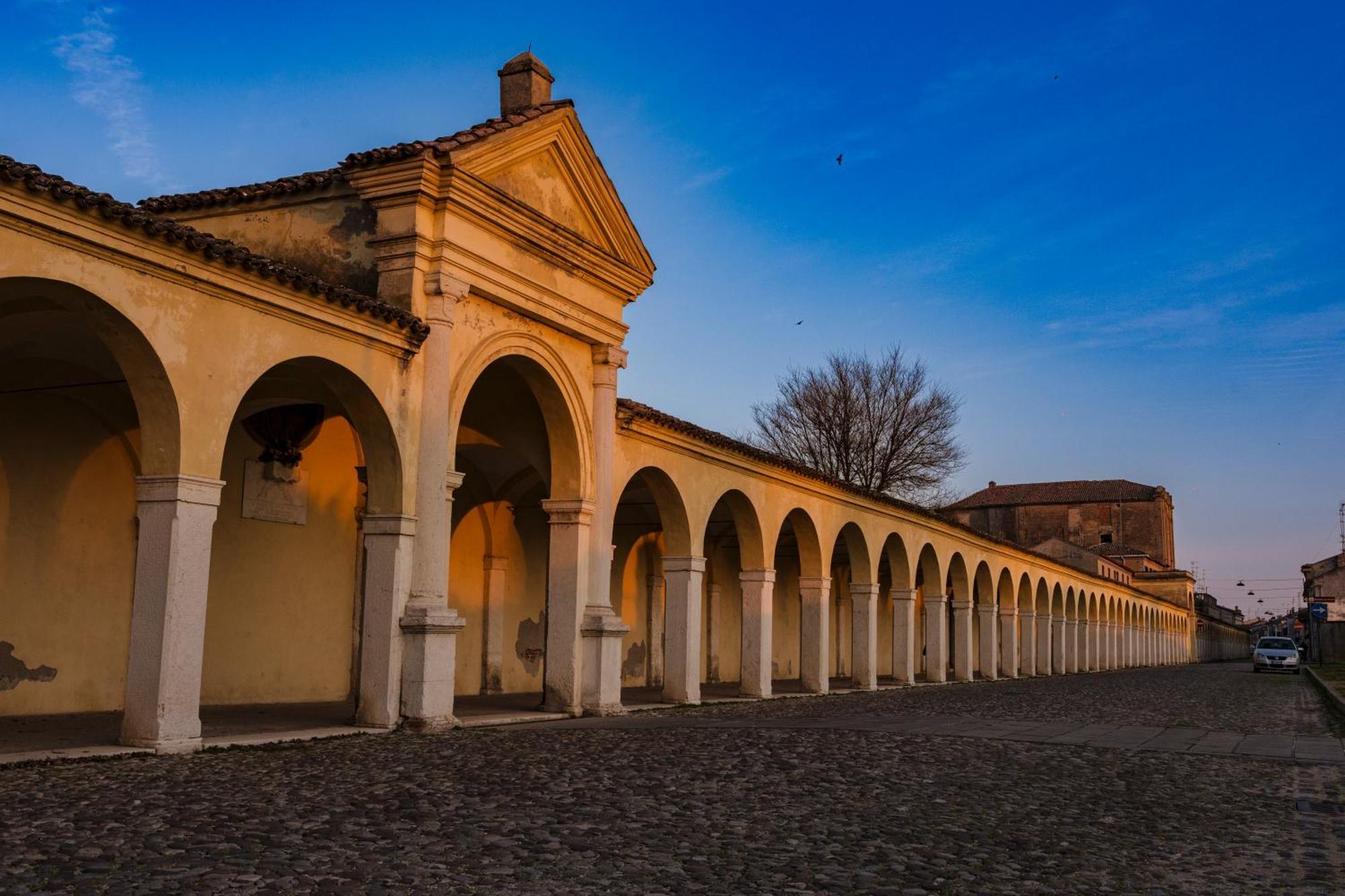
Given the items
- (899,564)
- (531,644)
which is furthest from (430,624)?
(899,564)

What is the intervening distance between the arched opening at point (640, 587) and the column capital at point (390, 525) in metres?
9.06

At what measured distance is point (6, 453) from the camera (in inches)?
477

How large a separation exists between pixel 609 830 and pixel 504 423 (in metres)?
10.3

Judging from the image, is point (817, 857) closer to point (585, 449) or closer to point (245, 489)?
point (585, 449)

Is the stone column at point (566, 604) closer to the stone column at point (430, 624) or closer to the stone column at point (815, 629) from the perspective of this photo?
the stone column at point (430, 624)

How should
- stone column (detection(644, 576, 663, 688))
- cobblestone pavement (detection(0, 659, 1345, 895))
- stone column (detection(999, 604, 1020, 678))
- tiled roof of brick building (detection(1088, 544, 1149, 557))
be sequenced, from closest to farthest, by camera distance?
cobblestone pavement (detection(0, 659, 1345, 895)), stone column (detection(644, 576, 663, 688)), stone column (detection(999, 604, 1020, 678)), tiled roof of brick building (detection(1088, 544, 1149, 557))

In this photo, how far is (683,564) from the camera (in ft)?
57.3

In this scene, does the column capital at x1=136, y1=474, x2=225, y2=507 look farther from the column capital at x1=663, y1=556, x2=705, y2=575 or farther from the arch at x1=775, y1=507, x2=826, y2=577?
the arch at x1=775, y1=507, x2=826, y2=577

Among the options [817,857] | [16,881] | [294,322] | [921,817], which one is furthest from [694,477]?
[16,881]

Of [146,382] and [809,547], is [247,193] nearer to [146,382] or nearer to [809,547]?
[146,382]

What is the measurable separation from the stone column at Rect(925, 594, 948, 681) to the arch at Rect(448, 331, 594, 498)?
48.4ft

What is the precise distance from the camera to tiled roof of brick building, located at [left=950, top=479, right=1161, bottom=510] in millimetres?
86625

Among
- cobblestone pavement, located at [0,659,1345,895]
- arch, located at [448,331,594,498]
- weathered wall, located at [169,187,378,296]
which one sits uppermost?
weathered wall, located at [169,187,378,296]

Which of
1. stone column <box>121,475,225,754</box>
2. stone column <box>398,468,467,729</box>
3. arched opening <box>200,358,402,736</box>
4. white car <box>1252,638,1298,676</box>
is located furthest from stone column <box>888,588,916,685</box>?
white car <box>1252,638,1298,676</box>
